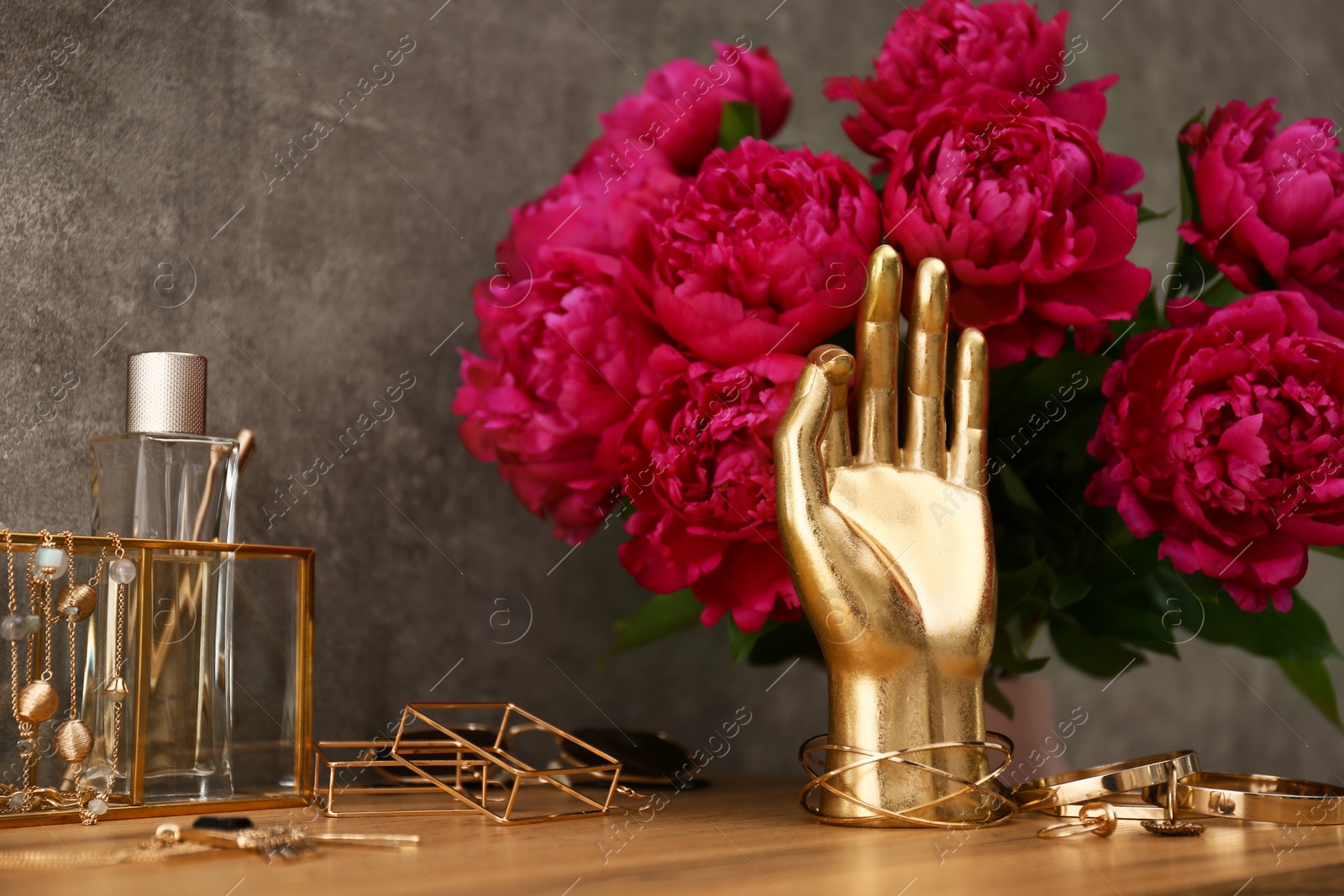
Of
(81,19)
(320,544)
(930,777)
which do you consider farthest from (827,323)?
(81,19)

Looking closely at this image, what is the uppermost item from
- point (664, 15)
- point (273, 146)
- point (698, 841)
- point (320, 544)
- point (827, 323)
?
point (664, 15)

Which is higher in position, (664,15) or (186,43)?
(664,15)

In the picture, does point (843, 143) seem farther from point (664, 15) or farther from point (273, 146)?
point (273, 146)

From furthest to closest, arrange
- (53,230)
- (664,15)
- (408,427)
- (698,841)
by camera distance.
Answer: (664,15) < (408,427) < (53,230) < (698,841)

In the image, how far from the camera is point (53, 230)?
60cm

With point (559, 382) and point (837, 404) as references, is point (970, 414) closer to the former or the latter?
point (837, 404)

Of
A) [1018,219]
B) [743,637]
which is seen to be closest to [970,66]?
[1018,219]

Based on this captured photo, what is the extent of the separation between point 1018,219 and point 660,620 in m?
0.32

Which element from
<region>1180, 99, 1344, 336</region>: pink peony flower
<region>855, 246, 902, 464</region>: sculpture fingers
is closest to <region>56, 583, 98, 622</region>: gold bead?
<region>855, 246, 902, 464</region>: sculpture fingers

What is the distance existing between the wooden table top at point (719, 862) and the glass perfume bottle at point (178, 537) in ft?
0.13

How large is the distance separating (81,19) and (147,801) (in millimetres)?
429

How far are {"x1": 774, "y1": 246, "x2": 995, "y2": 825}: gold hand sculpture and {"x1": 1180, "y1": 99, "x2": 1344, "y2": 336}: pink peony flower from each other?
0.57 feet

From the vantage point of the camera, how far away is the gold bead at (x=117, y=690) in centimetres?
48

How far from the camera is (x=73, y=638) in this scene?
1.61 feet
